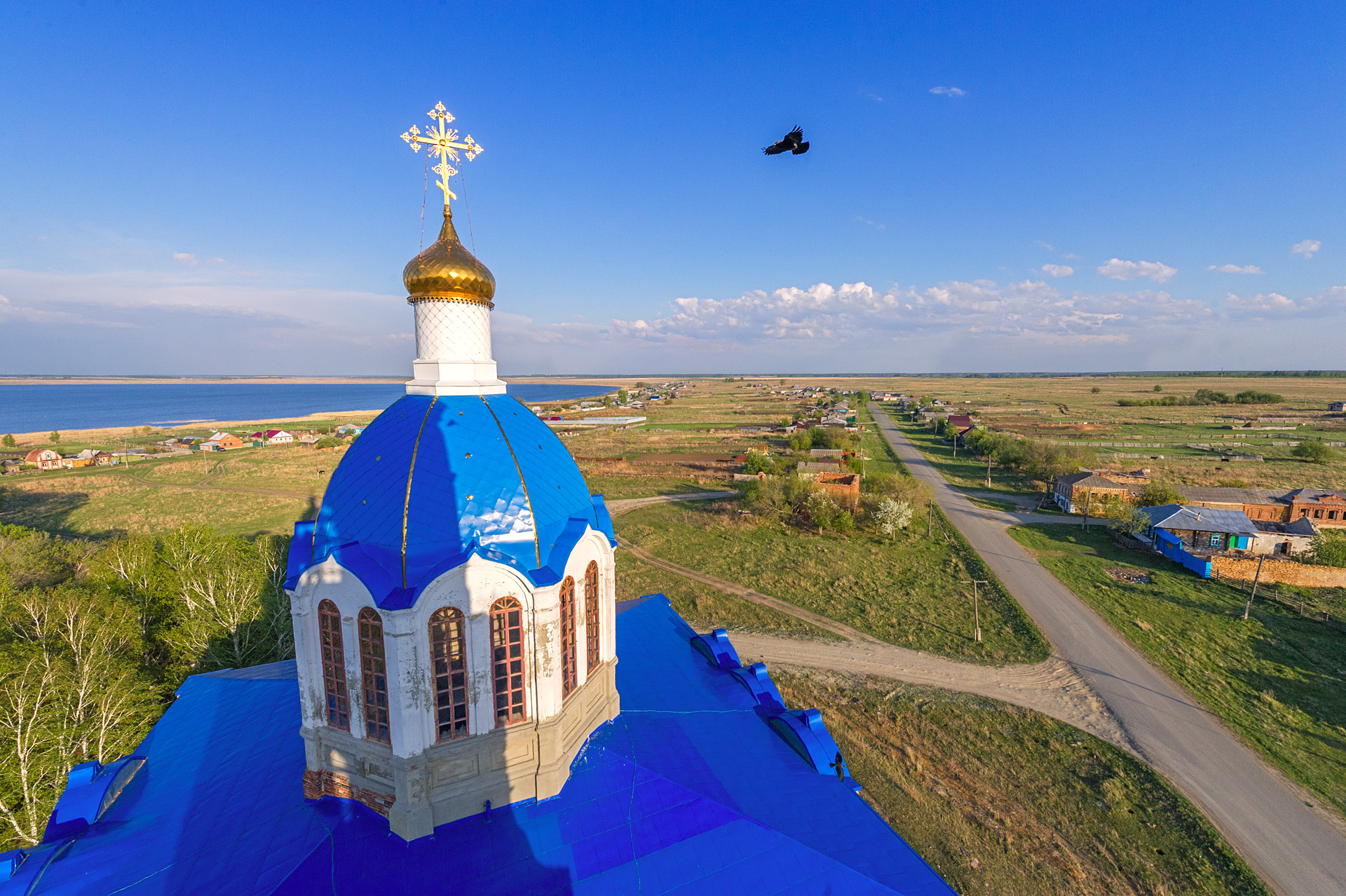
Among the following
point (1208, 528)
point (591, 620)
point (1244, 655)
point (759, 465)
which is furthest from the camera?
point (759, 465)

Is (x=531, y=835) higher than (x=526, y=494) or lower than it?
lower

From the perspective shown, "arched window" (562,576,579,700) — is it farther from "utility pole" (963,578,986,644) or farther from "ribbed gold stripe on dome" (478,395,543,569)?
"utility pole" (963,578,986,644)

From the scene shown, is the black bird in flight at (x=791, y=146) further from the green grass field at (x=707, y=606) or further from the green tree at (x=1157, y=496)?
the green tree at (x=1157, y=496)

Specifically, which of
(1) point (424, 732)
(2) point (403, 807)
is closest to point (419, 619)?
(1) point (424, 732)

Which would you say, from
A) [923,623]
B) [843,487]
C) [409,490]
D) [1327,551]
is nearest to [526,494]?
[409,490]

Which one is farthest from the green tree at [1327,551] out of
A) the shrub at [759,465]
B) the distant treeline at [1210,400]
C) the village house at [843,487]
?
the distant treeline at [1210,400]

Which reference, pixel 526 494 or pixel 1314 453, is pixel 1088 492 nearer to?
pixel 526 494

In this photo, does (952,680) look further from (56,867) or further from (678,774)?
Answer: (56,867)
